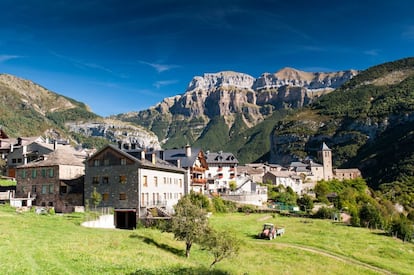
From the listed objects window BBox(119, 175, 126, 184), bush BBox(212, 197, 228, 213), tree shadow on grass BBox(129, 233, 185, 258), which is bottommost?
tree shadow on grass BBox(129, 233, 185, 258)

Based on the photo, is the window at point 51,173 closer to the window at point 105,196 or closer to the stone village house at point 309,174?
the window at point 105,196

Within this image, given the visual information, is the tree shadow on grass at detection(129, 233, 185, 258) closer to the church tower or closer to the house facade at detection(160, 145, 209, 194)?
the house facade at detection(160, 145, 209, 194)

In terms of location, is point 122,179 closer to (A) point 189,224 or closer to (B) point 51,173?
(B) point 51,173

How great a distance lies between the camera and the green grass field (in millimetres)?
22969

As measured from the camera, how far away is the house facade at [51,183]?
54.8m

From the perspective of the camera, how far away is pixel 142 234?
124ft

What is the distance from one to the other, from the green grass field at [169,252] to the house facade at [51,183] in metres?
11.3

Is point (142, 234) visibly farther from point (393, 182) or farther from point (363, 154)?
point (363, 154)

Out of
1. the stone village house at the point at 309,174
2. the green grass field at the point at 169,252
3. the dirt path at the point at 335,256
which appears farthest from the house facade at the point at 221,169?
the dirt path at the point at 335,256

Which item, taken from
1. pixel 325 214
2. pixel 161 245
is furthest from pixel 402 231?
pixel 161 245

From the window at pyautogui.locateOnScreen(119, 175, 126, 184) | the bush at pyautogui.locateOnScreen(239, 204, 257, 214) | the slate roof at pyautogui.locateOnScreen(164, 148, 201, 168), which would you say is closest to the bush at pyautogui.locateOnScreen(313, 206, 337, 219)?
the bush at pyautogui.locateOnScreen(239, 204, 257, 214)

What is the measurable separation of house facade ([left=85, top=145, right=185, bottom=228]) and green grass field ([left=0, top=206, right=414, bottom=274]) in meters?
7.41

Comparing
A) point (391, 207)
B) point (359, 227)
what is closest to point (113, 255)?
point (359, 227)

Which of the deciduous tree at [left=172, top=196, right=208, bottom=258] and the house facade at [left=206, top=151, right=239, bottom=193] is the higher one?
the house facade at [left=206, top=151, right=239, bottom=193]
